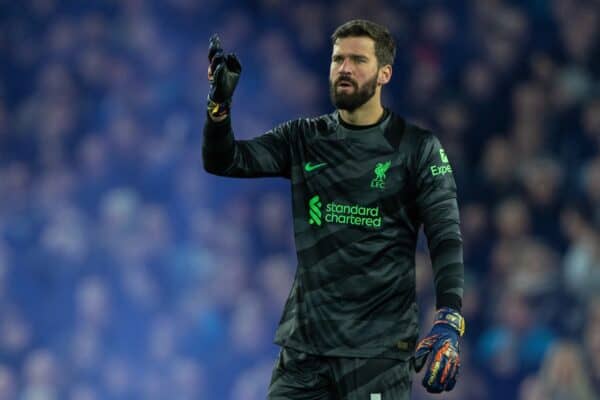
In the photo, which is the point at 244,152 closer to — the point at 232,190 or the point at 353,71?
the point at 353,71

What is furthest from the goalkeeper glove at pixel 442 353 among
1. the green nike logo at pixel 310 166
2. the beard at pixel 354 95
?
the beard at pixel 354 95

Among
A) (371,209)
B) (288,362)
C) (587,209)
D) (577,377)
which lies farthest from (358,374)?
(587,209)

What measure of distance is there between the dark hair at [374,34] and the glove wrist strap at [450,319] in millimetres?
925

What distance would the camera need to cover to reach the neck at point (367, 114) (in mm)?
4039

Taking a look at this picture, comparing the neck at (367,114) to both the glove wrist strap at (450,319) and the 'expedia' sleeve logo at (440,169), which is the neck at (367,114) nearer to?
the 'expedia' sleeve logo at (440,169)

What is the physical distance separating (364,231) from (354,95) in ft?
1.60

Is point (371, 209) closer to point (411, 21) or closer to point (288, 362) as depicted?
point (288, 362)

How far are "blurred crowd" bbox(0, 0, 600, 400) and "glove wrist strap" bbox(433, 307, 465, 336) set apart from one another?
3199 mm

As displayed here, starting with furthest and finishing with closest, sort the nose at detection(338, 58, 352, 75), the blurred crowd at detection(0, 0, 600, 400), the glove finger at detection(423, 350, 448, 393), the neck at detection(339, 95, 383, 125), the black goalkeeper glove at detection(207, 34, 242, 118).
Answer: the blurred crowd at detection(0, 0, 600, 400)
the neck at detection(339, 95, 383, 125)
the nose at detection(338, 58, 352, 75)
the black goalkeeper glove at detection(207, 34, 242, 118)
the glove finger at detection(423, 350, 448, 393)

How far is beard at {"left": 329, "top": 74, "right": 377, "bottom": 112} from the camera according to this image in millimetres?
→ 3957

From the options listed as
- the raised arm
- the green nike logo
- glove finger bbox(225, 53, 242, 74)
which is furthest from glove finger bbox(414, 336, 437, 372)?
glove finger bbox(225, 53, 242, 74)

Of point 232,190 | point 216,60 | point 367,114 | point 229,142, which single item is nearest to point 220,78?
point 216,60

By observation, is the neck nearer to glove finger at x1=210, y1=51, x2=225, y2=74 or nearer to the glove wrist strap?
glove finger at x1=210, y1=51, x2=225, y2=74

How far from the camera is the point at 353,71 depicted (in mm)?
3939
